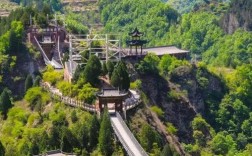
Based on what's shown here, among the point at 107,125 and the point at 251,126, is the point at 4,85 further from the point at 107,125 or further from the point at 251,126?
the point at 251,126

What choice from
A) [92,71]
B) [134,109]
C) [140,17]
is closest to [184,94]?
[134,109]

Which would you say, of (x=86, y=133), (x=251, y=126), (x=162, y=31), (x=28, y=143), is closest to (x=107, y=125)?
(x=86, y=133)

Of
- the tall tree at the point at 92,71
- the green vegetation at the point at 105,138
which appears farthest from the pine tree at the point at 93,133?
the tall tree at the point at 92,71

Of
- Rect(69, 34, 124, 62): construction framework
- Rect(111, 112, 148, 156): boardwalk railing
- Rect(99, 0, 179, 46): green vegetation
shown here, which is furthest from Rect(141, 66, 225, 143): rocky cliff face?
Rect(99, 0, 179, 46): green vegetation

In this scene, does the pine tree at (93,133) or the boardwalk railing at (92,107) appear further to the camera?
the pine tree at (93,133)

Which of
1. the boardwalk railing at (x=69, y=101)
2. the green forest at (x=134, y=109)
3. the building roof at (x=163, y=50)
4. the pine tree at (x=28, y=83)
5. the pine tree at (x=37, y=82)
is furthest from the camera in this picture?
the building roof at (x=163, y=50)

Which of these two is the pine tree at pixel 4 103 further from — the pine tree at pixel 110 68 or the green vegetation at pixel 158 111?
the green vegetation at pixel 158 111

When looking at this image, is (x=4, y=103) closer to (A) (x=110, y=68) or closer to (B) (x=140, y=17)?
(A) (x=110, y=68)
